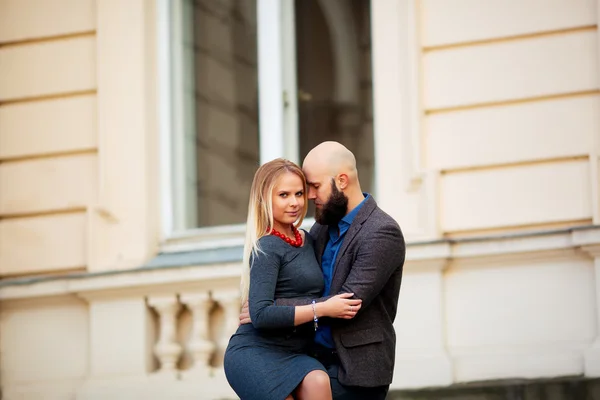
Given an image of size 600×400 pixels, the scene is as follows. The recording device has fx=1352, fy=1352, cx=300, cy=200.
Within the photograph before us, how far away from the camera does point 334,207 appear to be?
5.59m

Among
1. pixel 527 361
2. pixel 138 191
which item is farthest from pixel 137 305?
pixel 527 361

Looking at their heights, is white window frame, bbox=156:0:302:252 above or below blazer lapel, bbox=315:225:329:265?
above

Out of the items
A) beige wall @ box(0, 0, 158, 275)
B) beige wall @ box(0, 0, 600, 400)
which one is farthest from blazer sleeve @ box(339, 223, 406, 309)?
beige wall @ box(0, 0, 158, 275)

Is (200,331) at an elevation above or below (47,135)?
below

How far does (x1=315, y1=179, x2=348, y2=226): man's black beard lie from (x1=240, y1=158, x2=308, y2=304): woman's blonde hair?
0.09 metres

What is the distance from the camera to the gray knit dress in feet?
17.7

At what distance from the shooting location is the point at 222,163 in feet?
28.6

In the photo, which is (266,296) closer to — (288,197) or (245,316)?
(245,316)

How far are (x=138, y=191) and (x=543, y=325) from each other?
2.65m

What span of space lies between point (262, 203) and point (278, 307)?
18.0 inches

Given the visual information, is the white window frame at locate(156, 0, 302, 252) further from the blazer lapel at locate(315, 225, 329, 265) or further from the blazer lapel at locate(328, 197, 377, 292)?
the blazer lapel at locate(328, 197, 377, 292)

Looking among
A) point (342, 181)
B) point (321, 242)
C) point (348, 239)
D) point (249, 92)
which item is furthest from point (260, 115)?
point (348, 239)

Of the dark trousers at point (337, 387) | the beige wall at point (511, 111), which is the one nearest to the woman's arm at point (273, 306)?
the dark trousers at point (337, 387)

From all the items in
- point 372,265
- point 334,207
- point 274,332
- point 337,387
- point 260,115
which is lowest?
point 337,387
